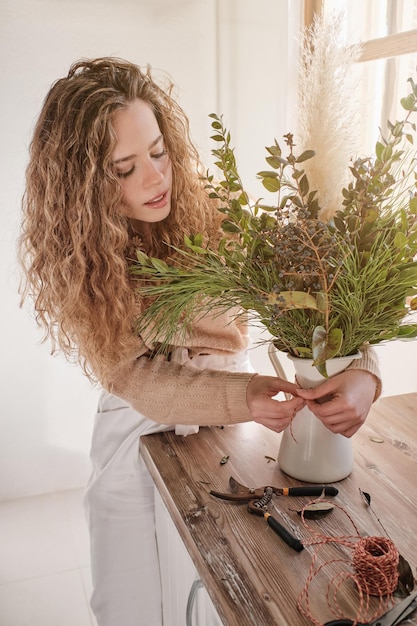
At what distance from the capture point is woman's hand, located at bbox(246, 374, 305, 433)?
1.09 m

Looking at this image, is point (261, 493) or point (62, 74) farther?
point (62, 74)

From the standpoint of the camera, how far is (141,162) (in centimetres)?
133

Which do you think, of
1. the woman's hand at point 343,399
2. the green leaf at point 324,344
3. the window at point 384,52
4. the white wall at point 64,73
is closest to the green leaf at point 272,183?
the green leaf at point 324,344

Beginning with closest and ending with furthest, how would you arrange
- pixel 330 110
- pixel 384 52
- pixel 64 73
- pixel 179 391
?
1. pixel 330 110
2. pixel 179 391
3. pixel 384 52
4. pixel 64 73

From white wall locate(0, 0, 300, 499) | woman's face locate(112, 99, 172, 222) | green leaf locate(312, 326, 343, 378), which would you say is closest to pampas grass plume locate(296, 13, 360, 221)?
green leaf locate(312, 326, 343, 378)

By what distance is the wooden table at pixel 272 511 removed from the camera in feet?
2.86

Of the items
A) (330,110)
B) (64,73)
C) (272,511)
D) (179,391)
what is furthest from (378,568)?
(64,73)

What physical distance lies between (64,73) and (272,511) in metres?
2.04

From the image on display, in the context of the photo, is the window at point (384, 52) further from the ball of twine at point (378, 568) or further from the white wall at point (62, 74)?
the ball of twine at point (378, 568)

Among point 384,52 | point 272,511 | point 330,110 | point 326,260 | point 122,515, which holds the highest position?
point 384,52

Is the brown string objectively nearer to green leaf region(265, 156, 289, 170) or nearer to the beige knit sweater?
the beige knit sweater

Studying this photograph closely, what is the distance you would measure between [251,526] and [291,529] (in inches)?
2.6

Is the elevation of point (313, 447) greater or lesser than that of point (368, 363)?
lesser

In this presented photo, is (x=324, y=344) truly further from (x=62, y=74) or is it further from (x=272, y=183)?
(x=62, y=74)
